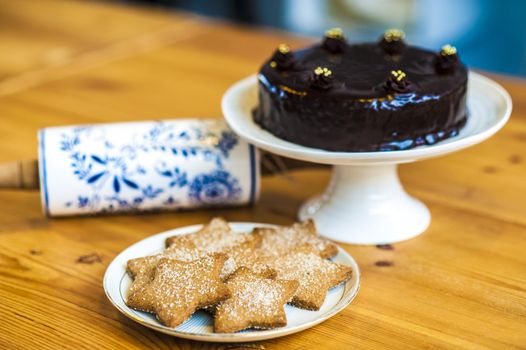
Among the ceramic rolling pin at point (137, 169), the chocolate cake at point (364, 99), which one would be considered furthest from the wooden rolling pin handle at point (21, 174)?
the chocolate cake at point (364, 99)

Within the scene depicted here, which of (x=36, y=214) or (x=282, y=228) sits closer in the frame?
(x=282, y=228)

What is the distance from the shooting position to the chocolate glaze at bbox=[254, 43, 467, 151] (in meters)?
1.07

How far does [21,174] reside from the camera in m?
1.24

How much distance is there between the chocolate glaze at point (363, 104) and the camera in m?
1.07

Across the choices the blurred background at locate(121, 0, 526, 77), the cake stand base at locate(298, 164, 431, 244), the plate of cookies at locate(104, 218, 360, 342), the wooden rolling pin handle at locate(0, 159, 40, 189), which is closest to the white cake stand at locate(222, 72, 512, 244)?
the cake stand base at locate(298, 164, 431, 244)

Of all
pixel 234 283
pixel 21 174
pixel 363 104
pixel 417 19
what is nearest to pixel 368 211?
pixel 363 104

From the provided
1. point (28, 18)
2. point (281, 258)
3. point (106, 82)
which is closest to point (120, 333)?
point (281, 258)

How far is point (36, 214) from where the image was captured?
50.4 inches

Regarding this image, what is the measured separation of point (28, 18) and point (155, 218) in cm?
137

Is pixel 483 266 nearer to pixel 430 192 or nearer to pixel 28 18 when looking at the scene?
pixel 430 192

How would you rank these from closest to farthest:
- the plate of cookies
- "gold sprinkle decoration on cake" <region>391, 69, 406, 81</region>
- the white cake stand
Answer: the plate of cookies, "gold sprinkle decoration on cake" <region>391, 69, 406, 81</region>, the white cake stand

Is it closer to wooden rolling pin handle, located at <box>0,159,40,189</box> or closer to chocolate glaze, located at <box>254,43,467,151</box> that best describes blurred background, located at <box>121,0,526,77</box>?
chocolate glaze, located at <box>254,43,467,151</box>

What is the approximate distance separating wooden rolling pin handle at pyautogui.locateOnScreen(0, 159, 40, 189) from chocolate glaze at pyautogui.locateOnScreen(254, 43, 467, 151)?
0.39m

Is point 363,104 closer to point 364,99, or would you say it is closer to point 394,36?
point 364,99
